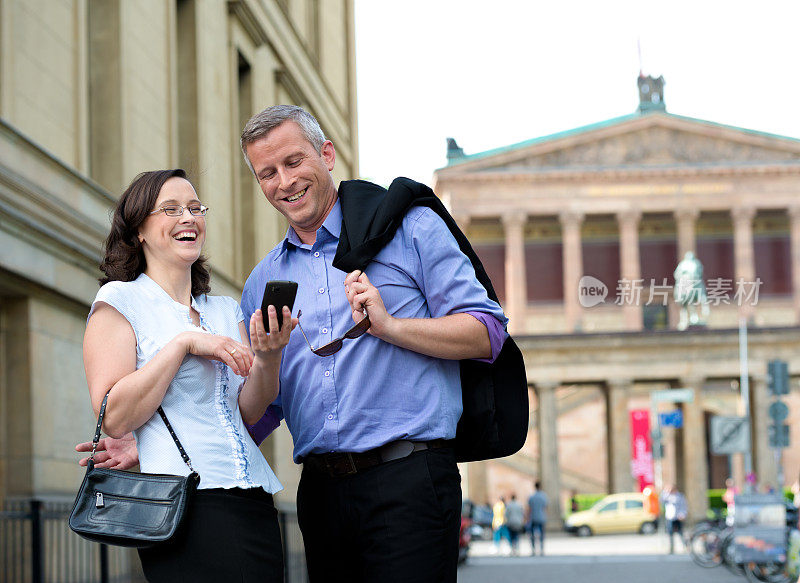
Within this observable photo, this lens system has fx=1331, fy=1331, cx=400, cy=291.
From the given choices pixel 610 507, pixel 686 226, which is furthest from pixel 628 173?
pixel 610 507

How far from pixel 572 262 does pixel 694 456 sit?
38.7 feet

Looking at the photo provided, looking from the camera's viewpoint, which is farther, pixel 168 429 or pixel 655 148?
pixel 655 148

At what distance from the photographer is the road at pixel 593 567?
21250mm

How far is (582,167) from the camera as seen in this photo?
6544 cm

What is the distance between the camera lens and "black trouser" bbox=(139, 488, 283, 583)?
131 inches

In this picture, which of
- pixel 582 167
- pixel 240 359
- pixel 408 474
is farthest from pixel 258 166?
pixel 582 167

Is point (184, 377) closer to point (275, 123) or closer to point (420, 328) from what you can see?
point (420, 328)

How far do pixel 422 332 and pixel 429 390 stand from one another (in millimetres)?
220

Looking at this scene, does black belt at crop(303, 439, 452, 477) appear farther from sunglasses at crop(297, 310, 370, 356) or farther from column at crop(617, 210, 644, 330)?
column at crop(617, 210, 644, 330)

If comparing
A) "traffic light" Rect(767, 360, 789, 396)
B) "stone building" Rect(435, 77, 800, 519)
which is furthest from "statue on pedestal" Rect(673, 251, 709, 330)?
"traffic light" Rect(767, 360, 789, 396)

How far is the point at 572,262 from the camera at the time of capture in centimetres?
6544

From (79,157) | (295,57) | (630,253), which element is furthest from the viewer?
(630,253)

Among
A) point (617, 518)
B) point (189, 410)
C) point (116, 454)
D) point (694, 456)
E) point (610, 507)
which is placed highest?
point (189, 410)

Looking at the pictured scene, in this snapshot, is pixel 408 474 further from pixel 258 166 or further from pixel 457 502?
pixel 258 166
